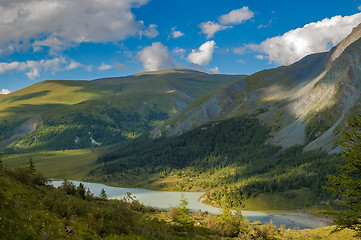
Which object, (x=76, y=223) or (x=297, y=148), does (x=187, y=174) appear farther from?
(x=76, y=223)

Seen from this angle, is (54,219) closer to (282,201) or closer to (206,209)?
(206,209)

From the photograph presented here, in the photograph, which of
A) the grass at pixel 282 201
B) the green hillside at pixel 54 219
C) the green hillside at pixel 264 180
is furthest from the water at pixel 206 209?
the green hillside at pixel 54 219

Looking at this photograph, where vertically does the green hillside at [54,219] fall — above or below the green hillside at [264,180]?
above

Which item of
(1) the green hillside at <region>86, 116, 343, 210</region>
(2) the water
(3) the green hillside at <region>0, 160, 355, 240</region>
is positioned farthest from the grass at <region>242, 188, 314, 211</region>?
(3) the green hillside at <region>0, 160, 355, 240</region>

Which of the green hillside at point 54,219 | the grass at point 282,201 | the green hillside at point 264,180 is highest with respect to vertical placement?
the green hillside at point 54,219

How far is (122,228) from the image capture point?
81.5 ft

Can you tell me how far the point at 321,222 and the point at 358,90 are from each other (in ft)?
377

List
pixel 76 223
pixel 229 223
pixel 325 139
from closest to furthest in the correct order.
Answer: pixel 76 223 → pixel 229 223 → pixel 325 139

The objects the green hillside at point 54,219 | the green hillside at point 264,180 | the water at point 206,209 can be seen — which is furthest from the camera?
the green hillside at point 264,180

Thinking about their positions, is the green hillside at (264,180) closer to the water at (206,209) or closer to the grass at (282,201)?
the grass at (282,201)

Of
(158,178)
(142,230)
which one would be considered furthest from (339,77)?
(142,230)

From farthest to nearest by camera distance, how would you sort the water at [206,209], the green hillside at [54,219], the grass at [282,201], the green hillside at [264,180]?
the green hillside at [264,180], the grass at [282,201], the water at [206,209], the green hillside at [54,219]

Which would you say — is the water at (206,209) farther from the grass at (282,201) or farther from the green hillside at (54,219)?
the green hillside at (54,219)

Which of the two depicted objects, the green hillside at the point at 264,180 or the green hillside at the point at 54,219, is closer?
the green hillside at the point at 54,219
